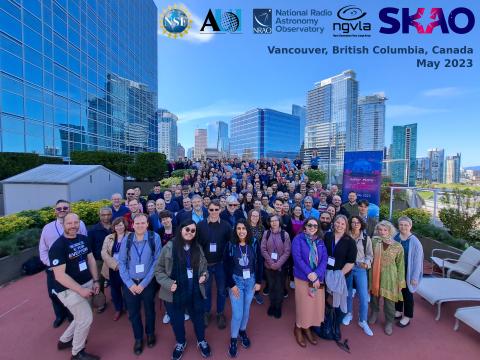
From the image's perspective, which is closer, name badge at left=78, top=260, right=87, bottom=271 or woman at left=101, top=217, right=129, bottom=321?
name badge at left=78, top=260, right=87, bottom=271

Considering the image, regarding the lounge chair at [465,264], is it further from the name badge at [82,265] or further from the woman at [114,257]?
the name badge at [82,265]

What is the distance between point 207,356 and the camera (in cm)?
286

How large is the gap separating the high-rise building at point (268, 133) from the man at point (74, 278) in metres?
84.2

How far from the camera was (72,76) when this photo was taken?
2061cm

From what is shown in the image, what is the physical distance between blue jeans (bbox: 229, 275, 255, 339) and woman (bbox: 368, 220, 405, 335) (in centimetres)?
194

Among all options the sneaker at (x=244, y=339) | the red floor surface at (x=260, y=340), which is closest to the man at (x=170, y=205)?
the red floor surface at (x=260, y=340)

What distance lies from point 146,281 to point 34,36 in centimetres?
2283

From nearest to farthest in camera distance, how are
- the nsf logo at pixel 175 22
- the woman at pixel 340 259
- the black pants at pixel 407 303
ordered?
the woman at pixel 340 259
the black pants at pixel 407 303
the nsf logo at pixel 175 22

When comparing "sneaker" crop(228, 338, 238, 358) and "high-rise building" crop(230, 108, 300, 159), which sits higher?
"high-rise building" crop(230, 108, 300, 159)

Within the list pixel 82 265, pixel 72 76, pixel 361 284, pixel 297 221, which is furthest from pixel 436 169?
pixel 72 76

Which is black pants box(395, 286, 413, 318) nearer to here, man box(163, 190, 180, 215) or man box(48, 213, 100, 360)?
man box(48, 213, 100, 360)

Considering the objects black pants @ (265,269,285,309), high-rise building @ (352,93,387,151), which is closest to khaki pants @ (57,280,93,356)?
black pants @ (265,269,285,309)

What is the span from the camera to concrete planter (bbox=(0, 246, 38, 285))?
460 centimetres

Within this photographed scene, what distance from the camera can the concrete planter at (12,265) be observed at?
460 cm
